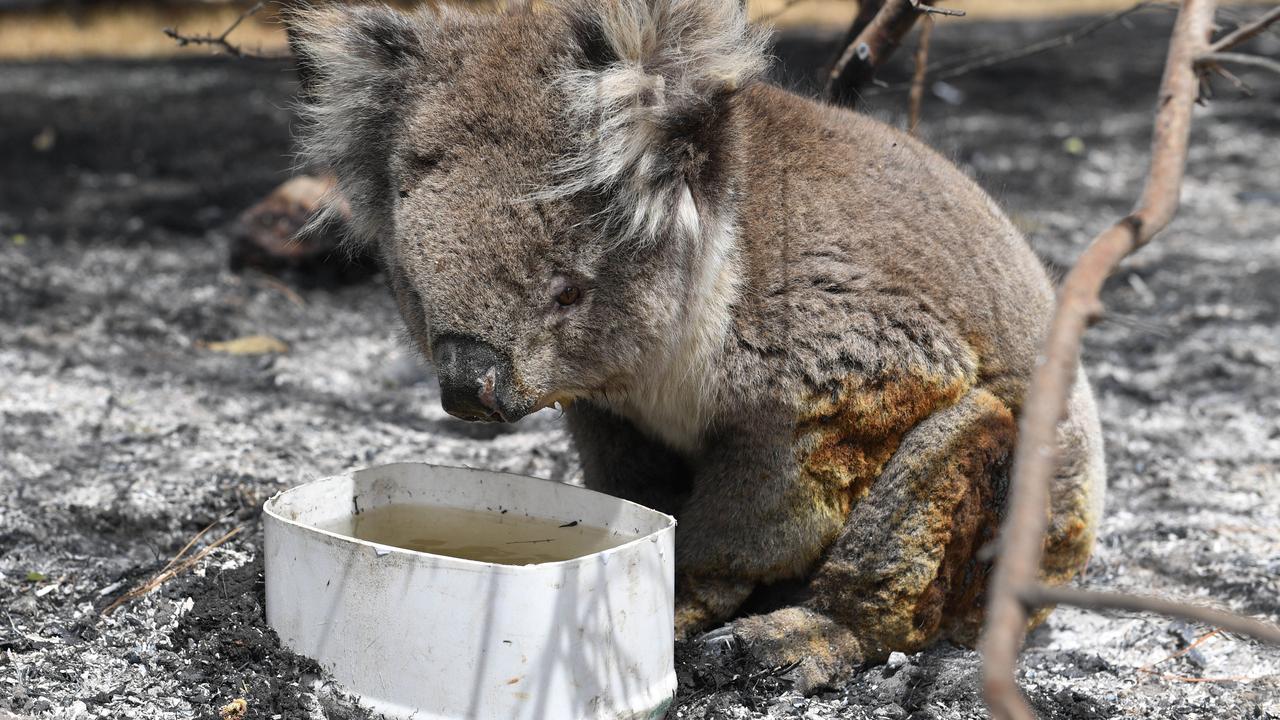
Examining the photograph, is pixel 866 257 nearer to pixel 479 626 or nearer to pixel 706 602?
pixel 706 602

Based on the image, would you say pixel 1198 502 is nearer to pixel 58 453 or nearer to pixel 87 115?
pixel 58 453

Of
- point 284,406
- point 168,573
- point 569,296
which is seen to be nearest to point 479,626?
point 569,296

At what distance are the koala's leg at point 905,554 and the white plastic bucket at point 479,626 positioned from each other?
460mm

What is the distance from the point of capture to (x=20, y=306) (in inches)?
212

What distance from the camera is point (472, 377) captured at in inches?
92.8

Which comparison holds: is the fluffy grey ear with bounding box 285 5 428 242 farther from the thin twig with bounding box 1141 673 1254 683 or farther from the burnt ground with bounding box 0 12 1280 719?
the thin twig with bounding box 1141 673 1254 683

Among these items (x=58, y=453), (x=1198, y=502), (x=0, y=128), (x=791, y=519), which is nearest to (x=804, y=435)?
(x=791, y=519)

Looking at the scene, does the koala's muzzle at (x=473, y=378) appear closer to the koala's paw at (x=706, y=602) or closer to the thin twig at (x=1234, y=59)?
the koala's paw at (x=706, y=602)

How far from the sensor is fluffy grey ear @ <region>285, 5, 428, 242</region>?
2648 millimetres

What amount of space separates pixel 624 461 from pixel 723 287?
754 mm

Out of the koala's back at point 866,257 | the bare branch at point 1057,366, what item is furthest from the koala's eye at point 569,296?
the bare branch at point 1057,366

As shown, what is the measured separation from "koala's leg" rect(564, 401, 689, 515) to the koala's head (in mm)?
567

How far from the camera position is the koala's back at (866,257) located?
271 cm

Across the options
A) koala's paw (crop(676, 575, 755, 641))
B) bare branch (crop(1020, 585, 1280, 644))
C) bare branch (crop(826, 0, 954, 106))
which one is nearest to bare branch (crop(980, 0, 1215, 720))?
bare branch (crop(1020, 585, 1280, 644))
